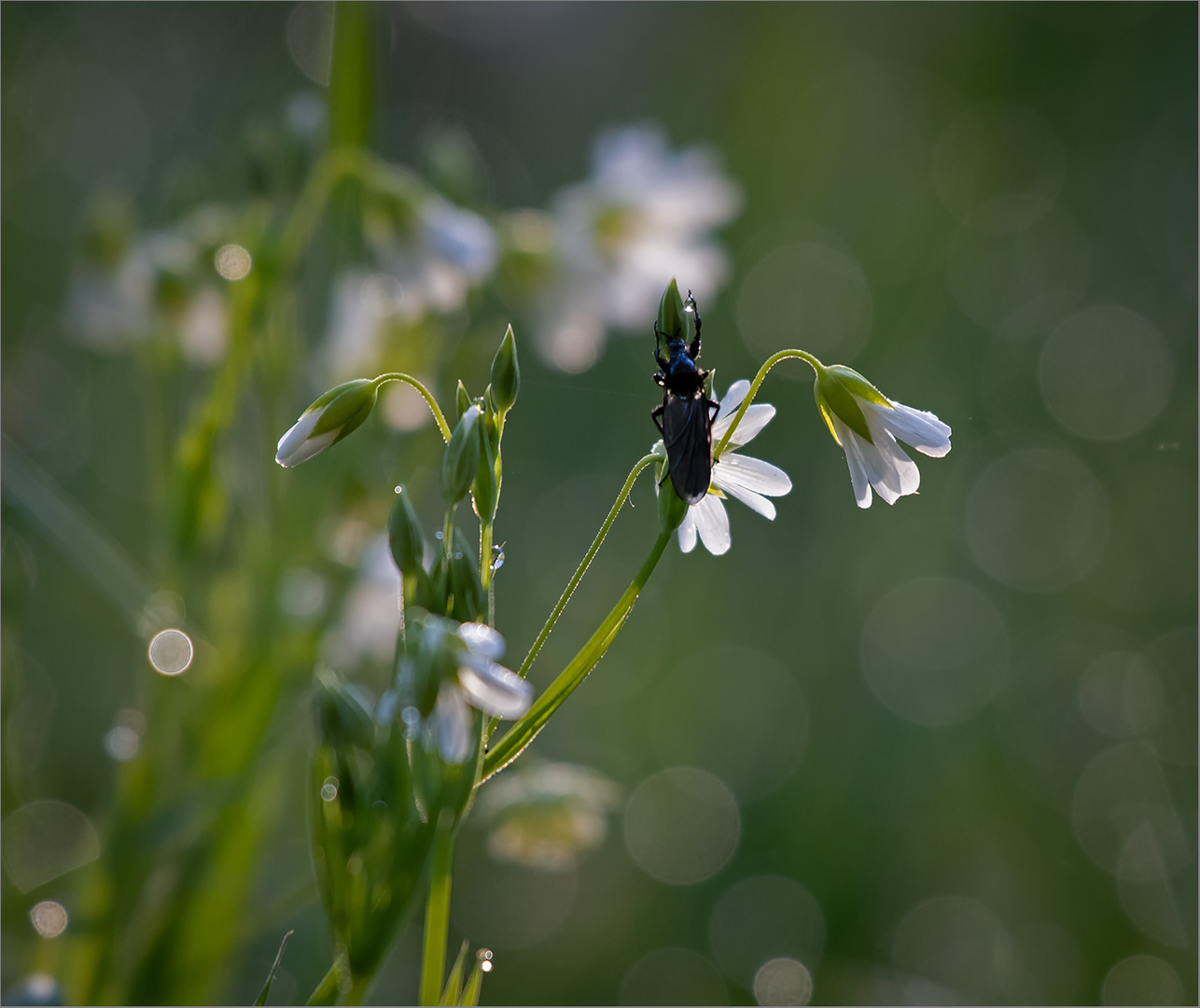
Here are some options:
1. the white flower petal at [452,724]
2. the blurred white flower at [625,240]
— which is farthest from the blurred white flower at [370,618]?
Answer: the white flower petal at [452,724]

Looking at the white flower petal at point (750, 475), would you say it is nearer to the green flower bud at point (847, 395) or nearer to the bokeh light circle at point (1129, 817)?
the green flower bud at point (847, 395)

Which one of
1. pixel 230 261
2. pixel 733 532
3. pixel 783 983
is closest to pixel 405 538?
pixel 230 261

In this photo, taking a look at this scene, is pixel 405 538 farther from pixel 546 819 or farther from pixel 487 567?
pixel 546 819

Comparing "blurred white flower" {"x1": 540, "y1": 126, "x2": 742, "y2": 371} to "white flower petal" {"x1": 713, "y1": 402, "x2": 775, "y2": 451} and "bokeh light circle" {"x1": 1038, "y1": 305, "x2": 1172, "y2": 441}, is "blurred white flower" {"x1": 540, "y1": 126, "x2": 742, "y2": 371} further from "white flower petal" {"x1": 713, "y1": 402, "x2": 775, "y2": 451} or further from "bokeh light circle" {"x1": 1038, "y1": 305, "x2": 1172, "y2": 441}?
"bokeh light circle" {"x1": 1038, "y1": 305, "x2": 1172, "y2": 441}

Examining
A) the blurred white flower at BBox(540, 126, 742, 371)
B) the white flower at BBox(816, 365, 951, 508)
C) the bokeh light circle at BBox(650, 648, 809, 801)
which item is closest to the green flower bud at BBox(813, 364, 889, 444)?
the white flower at BBox(816, 365, 951, 508)

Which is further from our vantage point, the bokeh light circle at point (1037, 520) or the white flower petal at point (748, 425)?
the bokeh light circle at point (1037, 520)

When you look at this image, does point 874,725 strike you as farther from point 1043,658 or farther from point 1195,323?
point 1195,323
